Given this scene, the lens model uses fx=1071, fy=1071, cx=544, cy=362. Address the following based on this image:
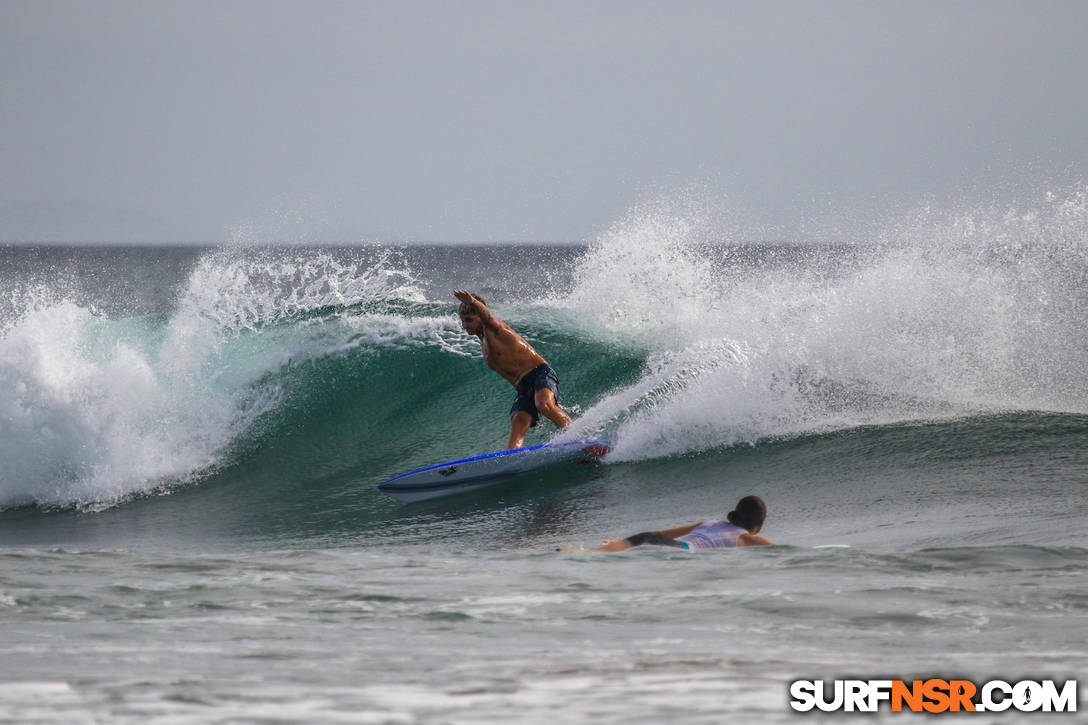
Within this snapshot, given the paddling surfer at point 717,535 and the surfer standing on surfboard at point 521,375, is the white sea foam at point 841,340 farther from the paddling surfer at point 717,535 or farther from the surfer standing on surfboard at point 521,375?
the paddling surfer at point 717,535

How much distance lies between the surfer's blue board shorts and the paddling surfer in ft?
11.0

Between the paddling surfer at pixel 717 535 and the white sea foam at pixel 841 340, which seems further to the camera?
the white sea foam at pixel 841 340

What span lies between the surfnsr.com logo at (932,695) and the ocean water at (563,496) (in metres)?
0.07

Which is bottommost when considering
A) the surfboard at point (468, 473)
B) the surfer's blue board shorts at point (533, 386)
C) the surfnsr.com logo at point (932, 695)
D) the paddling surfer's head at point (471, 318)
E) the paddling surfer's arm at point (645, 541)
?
the surfnsr.com logo at point (932, 695)

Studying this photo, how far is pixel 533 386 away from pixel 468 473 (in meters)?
0.96

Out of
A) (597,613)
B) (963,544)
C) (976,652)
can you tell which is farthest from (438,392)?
(976,652)

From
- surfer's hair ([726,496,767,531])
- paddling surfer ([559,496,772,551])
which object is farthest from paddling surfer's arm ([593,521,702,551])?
surfer's hair ([726,496,767,531])

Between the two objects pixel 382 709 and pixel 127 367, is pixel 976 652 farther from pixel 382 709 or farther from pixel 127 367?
pixel 127 367

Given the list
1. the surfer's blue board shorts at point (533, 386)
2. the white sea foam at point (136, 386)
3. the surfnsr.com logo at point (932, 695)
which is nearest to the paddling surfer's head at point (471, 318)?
the surfer's blue board shorts at point (533, 386)

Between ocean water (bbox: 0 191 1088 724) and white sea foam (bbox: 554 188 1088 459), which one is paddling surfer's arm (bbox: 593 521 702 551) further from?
white sea foam (bbox: 554 188 1088 459)

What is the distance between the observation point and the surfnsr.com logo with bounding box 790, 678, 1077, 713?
2.71 metres

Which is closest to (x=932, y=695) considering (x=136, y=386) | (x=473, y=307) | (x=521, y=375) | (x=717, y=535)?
(x=717, y=535)

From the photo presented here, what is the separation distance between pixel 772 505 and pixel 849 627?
11.2 ft

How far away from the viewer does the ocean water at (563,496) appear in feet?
10.3
